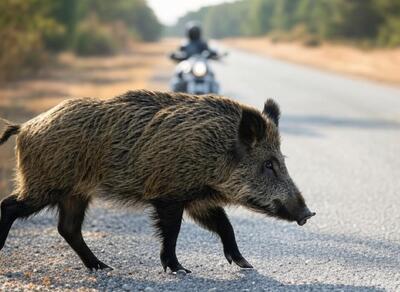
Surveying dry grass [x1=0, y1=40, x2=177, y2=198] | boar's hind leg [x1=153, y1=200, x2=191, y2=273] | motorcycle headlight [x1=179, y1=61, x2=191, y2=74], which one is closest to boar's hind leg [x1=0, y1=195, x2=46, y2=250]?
boar's hind leg [x1=153, y1=200, x2=191, y2=273]

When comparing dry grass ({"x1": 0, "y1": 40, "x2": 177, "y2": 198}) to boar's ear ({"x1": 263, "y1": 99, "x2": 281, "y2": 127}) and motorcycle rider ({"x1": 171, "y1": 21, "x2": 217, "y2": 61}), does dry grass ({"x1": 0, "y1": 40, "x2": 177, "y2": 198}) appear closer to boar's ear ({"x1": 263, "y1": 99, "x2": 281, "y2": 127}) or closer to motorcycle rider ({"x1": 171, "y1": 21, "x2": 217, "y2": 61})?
motorcycle rider ({"x1": 171, "y1": 21, "x2": 217, "y2": 61})

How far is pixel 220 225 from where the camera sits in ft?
17.4

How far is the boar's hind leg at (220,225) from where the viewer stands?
16.9ft

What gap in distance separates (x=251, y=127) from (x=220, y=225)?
0.83 m

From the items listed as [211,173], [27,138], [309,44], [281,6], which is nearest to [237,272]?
[211,173]

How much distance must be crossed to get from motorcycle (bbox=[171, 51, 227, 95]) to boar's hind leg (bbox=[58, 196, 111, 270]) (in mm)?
6041

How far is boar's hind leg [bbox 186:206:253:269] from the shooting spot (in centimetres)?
516

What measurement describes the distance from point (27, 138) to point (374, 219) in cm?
338

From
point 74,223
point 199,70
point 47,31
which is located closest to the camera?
point 74,223

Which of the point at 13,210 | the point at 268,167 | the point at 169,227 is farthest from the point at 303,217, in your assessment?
the point at 13,210

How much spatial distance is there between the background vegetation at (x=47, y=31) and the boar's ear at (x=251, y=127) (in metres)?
13.5

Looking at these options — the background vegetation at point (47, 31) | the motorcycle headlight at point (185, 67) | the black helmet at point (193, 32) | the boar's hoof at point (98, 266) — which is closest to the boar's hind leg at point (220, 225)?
the boar's hoof at point (98, 266)

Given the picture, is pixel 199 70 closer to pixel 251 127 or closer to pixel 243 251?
pixel 243 251

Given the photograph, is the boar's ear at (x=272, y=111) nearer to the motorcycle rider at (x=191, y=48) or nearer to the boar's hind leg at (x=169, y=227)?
the boar's hind leg at (x=169, y=227)
